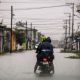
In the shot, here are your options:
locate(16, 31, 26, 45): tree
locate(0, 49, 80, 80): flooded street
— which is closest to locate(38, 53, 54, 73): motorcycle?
locate(0, 49, 80, 80): flooded street

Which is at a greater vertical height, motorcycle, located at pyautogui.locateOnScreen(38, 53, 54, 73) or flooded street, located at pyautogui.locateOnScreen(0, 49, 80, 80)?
motorcycle, located at pyautogui.locateOnScreen(38, 53, 54, 73)

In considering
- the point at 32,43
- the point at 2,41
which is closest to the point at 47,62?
the point at 2,41

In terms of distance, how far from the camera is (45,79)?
59.6 feet

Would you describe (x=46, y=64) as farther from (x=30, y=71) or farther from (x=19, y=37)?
(x=19, y=37)

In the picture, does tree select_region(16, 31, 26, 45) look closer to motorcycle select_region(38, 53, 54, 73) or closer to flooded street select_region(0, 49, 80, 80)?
flooded street select_region(0, 49, 80, 80)

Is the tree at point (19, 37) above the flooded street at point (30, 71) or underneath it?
above

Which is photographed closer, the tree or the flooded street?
the flooded street

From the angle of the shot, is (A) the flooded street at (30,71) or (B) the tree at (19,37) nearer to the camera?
(A) the flooded street at (30,71)

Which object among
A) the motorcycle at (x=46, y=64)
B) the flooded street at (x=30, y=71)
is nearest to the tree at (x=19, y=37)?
the flooded street at (x=30, y=71)

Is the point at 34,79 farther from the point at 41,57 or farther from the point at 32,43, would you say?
the point at 32,43

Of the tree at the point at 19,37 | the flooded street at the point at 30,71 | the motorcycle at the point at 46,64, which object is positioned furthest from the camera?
the tree at the point at 19,37

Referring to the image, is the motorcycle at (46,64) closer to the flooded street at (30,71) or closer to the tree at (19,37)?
the flooded street at (30,71)

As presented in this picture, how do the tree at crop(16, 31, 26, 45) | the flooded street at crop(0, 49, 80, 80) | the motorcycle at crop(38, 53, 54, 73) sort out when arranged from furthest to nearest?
1. the tree at crop(16, 31, 26, 45)
2. the motorcycle at crop(38, 53, 54, 73)
3. the flooded street at crop(0, 49, 80, 80)

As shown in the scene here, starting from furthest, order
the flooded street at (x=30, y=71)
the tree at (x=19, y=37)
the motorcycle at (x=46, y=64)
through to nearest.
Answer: the tree at (x=19, y=37) < the motorcycle at (x=46, y=64) < the flooded street at (x=30, y=71)
